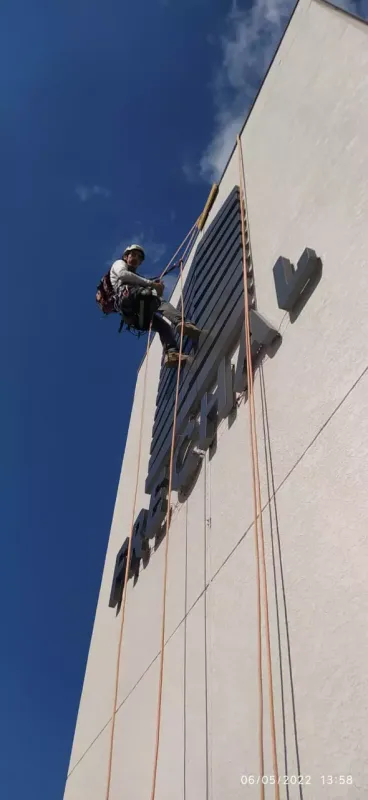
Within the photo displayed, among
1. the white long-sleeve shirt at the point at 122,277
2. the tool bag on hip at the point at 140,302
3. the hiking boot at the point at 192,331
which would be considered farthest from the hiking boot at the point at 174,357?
the white long-sleeve shirt at the point at 122,277

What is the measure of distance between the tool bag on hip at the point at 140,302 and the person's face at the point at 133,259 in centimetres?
56

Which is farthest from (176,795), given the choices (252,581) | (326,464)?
(326,464)

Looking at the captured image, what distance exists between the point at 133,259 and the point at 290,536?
3787 millimetres

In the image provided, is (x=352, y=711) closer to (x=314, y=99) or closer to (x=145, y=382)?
(x=314, y=99)

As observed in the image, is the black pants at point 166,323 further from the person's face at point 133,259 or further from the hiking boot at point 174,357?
the person's face at point 133,259

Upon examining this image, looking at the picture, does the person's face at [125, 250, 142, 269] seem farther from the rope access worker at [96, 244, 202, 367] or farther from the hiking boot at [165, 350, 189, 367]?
the hiking boot at [165, 350, 189, 367]

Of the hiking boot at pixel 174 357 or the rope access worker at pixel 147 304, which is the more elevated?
the rope access worker at pixel 147 304

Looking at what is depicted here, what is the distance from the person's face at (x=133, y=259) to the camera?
5715 mm

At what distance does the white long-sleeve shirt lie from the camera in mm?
5215

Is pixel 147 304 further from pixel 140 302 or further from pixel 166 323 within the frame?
pixel 166 323

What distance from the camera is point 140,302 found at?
5180mm

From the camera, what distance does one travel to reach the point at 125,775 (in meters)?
3.46

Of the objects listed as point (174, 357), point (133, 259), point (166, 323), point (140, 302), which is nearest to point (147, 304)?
point (140, 302)

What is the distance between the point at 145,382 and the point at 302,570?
475 centimetres
